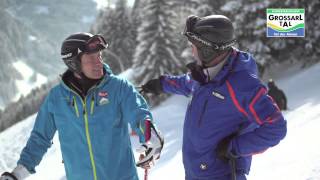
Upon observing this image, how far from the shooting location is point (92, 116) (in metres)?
3.86

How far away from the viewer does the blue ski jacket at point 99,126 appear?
3.85 m

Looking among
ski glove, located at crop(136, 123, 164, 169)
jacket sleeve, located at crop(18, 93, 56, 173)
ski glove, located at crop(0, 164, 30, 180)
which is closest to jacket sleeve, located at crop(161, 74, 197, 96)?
ski glove, located at crop(136, 123, 164, 169)

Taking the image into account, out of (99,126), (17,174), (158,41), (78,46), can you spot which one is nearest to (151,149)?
(99,126)

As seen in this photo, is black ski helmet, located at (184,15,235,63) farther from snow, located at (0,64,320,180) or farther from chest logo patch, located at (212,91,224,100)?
snow, located at (0,64,320,180)

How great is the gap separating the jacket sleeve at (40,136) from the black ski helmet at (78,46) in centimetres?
37

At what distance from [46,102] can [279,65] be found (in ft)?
92.6

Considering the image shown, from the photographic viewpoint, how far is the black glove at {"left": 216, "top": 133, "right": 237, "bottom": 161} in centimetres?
347

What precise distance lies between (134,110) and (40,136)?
3.00ft

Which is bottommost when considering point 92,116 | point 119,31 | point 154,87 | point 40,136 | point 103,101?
point 119,31

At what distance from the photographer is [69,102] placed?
3.95m

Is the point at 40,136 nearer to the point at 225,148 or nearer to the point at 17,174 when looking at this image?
the point at 17,174

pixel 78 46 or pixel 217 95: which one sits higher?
pixel 78 46

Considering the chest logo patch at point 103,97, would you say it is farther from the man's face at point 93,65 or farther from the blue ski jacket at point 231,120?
the blue ski jacket at point 231,120

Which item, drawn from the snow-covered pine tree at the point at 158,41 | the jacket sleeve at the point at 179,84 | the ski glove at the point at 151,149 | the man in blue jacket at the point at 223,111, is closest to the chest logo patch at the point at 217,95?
the man in blue jacket at the point at 223,111
